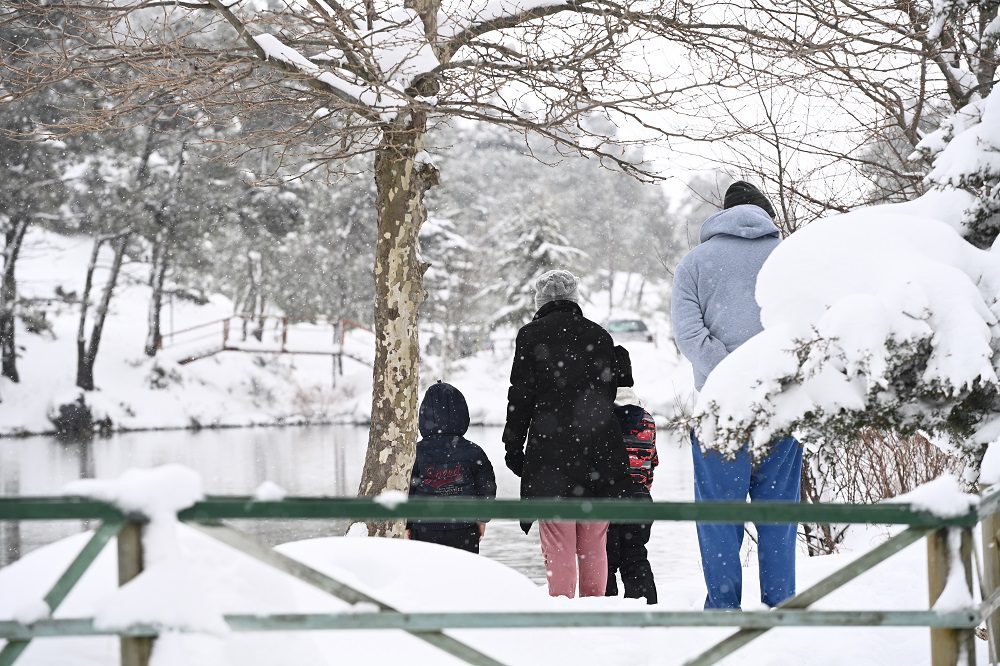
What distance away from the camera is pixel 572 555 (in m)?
4.98

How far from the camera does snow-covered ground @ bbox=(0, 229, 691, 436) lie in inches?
1243

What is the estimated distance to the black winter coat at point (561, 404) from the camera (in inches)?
196

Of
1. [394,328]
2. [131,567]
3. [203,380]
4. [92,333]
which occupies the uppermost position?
[92,333]

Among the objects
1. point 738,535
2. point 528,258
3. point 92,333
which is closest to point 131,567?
point 738,535

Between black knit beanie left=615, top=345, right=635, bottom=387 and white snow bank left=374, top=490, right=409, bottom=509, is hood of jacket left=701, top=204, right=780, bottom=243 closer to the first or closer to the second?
black knit beanie left=615, top=345, right=635, bottom=387

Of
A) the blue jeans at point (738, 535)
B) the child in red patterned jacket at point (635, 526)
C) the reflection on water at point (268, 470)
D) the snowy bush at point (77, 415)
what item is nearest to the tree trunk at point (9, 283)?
the snowy bush at point (77, 415)

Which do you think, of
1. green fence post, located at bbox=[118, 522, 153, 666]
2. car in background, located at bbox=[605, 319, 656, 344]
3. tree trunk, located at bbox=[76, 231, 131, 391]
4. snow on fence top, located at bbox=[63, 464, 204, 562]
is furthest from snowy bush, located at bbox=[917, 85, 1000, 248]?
car in background, located at bbox=[605, 319, 656, 344]

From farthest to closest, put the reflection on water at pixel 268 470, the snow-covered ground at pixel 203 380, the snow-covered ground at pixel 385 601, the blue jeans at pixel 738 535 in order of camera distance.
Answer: the snow-covered ground at pixel 203 380 < the reflection on water at pixel 268 470 < the blue jeans at pixel 738 535 < the snow-covered ground at pixel 385 601

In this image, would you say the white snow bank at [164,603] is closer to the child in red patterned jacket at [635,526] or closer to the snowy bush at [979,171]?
the snowy bush at [979,171]

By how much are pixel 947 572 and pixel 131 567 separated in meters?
1.95

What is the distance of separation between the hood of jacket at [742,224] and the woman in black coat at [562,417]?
2.54 ft

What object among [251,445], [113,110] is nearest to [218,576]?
[113,110]

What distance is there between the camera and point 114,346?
36.9m

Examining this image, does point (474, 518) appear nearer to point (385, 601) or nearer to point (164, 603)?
point (164, 603)
